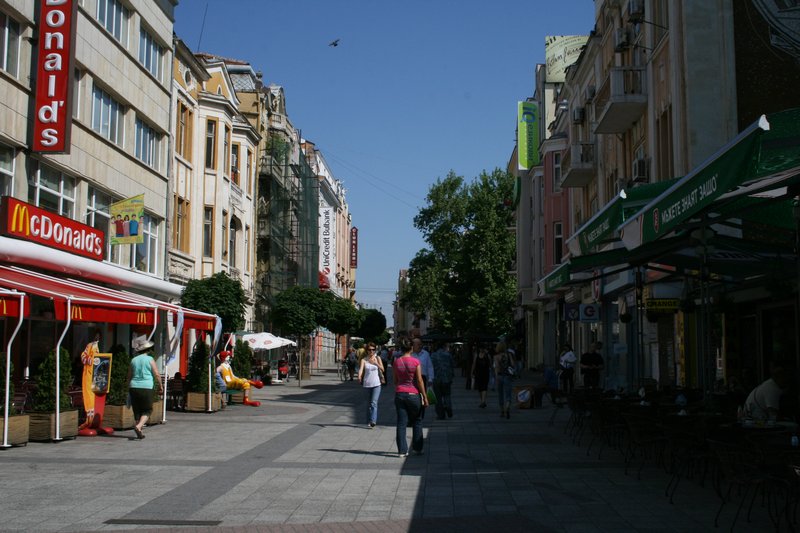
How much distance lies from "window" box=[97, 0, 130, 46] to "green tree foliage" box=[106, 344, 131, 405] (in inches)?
453

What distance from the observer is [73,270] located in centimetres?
2138

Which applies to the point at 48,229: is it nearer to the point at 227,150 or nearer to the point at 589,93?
the point at 227,150

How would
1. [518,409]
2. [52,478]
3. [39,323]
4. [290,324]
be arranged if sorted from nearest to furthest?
[52,478], [39,323], [518,409], [290,324]

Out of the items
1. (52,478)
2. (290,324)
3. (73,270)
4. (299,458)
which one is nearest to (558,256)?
(290,324)

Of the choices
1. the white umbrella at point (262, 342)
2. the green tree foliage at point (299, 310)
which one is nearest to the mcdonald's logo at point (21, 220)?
the white umbrella at point (262, 342)

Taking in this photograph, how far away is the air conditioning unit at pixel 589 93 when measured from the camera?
1388 inches

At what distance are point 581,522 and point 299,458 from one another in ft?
19.0

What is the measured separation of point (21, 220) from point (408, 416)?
975cm

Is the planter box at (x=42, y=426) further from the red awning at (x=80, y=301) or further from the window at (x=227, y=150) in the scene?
the window at (x=227, y=150)

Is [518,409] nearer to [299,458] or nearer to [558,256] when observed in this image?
[299,458]

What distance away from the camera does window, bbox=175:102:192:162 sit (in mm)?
33594

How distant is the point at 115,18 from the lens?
85.1 ft

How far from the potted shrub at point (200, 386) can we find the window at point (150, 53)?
33.7ft

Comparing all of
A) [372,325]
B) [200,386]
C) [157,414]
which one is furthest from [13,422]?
[372,325]
